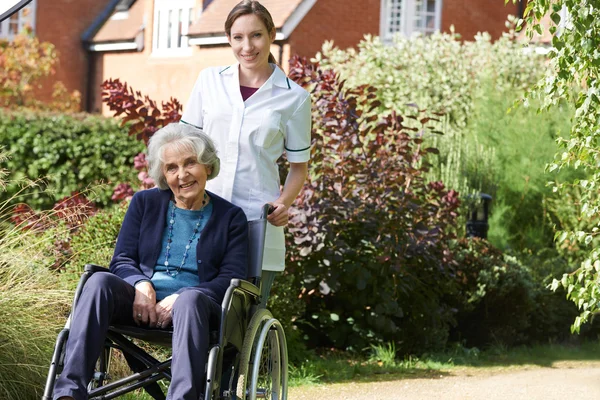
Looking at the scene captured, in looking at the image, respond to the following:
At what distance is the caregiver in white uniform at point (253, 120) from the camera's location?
4.61 m

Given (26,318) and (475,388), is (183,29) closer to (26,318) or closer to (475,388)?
(475,388)

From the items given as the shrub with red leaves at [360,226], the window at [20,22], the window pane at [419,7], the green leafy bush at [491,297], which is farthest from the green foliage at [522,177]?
the window at [20,22]

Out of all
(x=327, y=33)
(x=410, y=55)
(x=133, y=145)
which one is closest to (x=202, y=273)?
(x=133, y=145)

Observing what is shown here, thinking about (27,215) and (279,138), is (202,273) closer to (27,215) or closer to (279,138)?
(279,138)

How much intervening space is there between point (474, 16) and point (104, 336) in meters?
17.5

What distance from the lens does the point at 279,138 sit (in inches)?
186

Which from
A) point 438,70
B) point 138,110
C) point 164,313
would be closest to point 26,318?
point 164,313

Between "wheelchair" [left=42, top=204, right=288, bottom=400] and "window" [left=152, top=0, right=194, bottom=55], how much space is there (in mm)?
17090

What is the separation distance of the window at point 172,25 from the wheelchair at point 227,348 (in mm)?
17090

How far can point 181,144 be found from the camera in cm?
441

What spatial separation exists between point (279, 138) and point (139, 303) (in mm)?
1034

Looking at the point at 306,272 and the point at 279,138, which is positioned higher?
the point at 279,138

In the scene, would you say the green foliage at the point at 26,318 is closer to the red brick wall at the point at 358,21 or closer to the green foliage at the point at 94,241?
the green foliage at the point at 94,241

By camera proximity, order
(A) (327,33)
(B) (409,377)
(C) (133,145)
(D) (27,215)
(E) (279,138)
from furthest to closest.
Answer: (A) (327,33)
(C) (133,145)
(B) (409,377)
(D) (27,215)
(E) (279,138)
